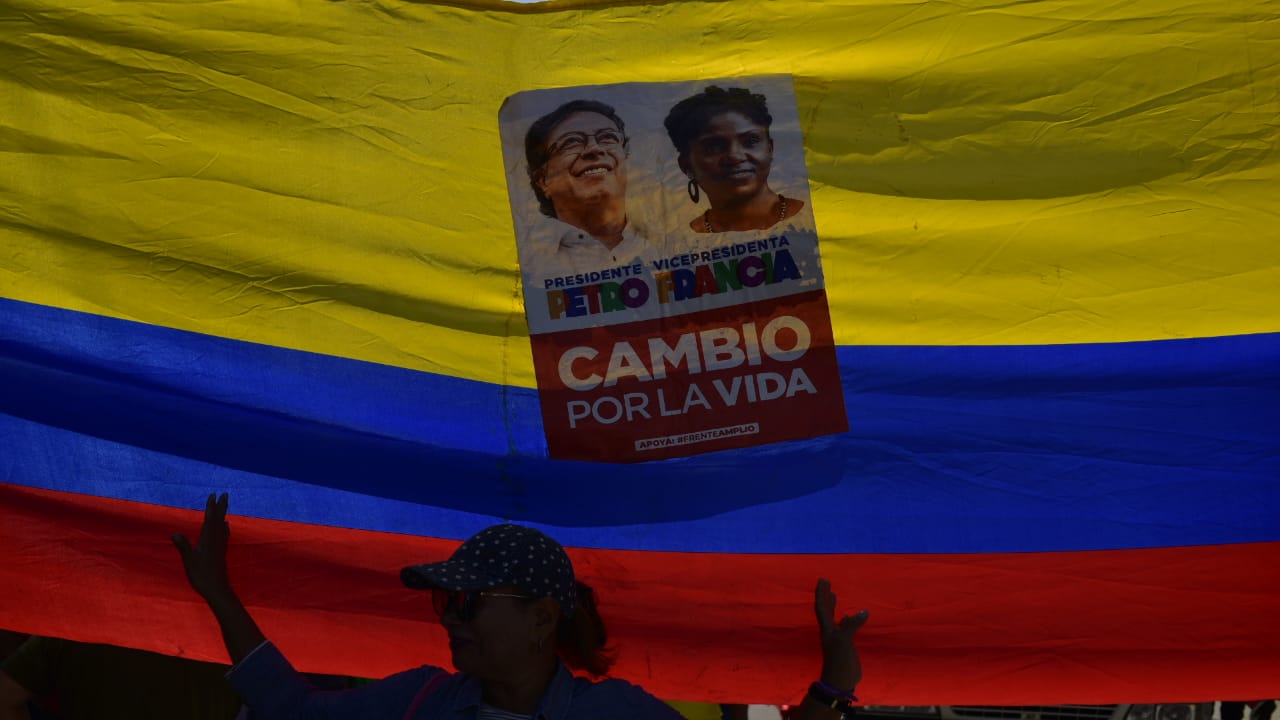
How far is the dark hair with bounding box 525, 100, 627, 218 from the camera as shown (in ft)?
10.1

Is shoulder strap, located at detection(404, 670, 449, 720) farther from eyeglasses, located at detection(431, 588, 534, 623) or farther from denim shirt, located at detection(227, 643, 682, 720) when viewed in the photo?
eyeglasses, located at detection(431, 588, 534, 623)

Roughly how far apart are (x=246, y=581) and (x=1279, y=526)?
2.18 metres

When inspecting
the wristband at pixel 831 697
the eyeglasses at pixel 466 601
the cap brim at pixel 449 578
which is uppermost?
the cap brim at pixel 449 578

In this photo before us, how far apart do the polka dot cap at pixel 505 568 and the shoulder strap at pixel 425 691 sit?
0.18 m

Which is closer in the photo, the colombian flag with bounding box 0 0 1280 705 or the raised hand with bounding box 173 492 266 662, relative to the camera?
the raised hand with bounding box 173 492 266 662

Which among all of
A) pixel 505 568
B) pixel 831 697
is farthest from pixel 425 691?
pixel 831 697

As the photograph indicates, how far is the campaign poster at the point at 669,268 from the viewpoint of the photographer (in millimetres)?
3006

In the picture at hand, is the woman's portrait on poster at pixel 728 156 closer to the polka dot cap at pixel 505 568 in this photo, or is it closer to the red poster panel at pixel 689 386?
the red poster panel at pixel 689 386

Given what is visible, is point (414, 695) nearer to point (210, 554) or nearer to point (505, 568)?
point (505, 568)

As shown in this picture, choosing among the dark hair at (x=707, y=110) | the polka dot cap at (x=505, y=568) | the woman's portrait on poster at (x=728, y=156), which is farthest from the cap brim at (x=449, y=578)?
the dark hair at (x=707, y=110)

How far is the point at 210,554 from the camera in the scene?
282 cm

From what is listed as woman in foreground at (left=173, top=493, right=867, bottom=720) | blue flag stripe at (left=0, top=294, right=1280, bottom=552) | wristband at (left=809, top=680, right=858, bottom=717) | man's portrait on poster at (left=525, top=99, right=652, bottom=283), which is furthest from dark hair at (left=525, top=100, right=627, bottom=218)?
wristband at (left=809, top=680, right=858, bottom=717)

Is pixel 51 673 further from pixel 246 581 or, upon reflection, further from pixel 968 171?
pixel 968 171

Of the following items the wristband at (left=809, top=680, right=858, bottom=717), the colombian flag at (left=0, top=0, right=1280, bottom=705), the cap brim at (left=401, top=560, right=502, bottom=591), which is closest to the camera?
the cap brim at (left=401, top=560, right=502, bottom=591)
